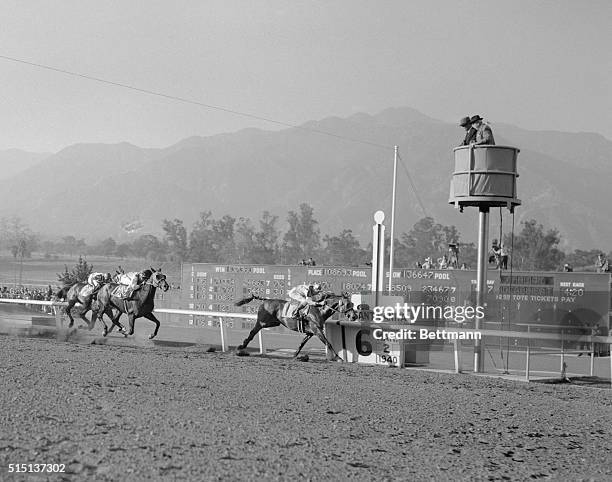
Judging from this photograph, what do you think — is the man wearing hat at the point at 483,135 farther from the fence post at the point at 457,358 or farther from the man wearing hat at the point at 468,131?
the fence post at the point at 457,358

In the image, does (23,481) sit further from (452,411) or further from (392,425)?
(452,411)

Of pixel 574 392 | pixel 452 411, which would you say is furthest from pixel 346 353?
pixel 452 411

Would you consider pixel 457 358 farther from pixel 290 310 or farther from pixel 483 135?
pixel 483 135

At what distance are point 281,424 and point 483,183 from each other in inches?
297

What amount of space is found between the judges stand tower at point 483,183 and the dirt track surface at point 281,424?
7.67ft

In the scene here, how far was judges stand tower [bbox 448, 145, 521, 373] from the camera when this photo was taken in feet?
46.5

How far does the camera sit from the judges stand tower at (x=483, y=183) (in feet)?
46.5

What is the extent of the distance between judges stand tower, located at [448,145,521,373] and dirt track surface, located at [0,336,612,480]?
92.0 inches

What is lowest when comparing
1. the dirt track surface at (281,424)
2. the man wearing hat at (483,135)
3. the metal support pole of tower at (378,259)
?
the dirt track surface at (281,424)

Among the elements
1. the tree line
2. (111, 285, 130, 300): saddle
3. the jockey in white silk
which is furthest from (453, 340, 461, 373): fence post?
the tree line

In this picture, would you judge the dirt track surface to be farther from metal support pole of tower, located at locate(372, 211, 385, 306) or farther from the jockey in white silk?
metal support pole of tower, located at locate(372, 211, 385, 306)

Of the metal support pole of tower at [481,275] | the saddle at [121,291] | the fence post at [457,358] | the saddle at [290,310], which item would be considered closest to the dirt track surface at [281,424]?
the fence post at [457,358]

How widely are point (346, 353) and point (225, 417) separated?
781 centimetres

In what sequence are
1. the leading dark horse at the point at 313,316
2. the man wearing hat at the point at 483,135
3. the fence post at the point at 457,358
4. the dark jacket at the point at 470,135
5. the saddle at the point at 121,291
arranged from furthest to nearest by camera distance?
the saddle at the point at 121,291 → the leading dark horse at the point at 313,316 → the dark jacket at the point at 470,135 → the man wearing hat at the point at 483,135 → the fence post at the point at 457,358
